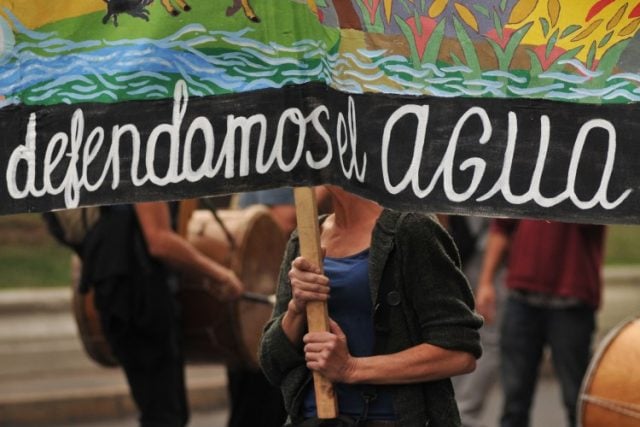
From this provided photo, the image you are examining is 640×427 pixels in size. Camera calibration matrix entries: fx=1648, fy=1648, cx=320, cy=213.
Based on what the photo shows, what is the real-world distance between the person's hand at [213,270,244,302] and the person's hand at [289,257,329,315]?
10.0ft

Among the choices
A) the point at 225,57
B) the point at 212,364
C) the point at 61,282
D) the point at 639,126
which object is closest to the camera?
the point at 639,126

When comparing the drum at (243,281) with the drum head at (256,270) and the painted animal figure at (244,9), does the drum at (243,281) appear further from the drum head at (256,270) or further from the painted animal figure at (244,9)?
the painted animal figure at (244,9)

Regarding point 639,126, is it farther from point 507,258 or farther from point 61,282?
point 61,282

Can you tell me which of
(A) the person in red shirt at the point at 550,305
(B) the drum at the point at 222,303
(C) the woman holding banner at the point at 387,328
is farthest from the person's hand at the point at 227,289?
(C) the woman holding banner at the point at 387,328

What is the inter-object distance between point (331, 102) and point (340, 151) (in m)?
0.13

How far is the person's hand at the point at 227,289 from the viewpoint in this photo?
7387mm

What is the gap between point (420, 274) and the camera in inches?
174

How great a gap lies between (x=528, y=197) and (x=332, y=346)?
0.72 m

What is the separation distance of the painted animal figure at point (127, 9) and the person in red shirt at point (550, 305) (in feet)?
13.0

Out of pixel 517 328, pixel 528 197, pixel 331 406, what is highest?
pixel 528 197

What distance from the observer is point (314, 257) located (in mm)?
4332

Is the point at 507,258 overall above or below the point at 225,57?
below

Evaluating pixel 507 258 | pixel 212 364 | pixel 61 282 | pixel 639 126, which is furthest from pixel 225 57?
pixel 61 282

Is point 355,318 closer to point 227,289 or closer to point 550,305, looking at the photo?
point 227,289
